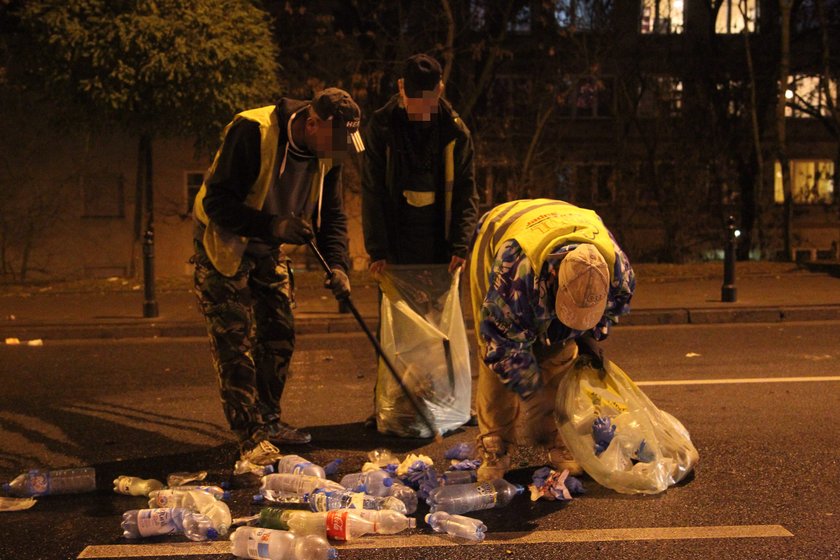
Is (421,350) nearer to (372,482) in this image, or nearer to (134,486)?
(372,482)

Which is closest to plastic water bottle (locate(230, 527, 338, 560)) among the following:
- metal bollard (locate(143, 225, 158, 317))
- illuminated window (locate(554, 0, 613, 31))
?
metal bollard (locate(143, 225, 158, 317))

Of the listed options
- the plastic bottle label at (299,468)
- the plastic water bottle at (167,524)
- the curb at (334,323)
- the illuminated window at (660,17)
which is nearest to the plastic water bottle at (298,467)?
the plastic bottle label at (299,468)

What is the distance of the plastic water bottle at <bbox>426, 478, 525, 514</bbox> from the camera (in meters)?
4.27

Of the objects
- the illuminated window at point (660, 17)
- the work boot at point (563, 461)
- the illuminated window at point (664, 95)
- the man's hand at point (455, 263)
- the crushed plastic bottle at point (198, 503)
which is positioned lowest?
the crushed plastic bottle at point (198, 503)

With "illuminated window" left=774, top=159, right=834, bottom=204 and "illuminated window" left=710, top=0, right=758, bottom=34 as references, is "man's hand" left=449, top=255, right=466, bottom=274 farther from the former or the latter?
"illuminated window" left=774, top=159, right=834, bottom=204

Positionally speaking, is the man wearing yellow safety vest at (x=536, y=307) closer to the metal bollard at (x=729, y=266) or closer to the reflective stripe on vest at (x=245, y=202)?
the reflective stripe on vest at (x=245, y=202)

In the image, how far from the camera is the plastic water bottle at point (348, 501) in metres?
4.22

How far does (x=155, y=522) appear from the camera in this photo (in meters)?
4.09

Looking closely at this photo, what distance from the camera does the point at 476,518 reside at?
428 centimetres

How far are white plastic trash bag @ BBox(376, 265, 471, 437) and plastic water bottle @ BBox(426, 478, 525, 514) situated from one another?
1175 millimetres

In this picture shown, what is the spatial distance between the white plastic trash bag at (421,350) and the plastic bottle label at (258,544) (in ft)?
6.05

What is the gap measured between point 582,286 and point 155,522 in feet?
6.57

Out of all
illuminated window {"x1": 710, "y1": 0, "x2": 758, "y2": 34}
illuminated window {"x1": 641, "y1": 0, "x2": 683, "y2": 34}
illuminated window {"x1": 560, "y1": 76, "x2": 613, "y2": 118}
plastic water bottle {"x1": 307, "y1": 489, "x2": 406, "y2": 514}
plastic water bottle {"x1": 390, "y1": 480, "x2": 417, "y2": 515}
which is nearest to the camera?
plastic water bottle {"x1": 307, "y1": 489, "x2": 406, "y2": 514}

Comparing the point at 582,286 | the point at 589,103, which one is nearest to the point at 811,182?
the point at 589,103
